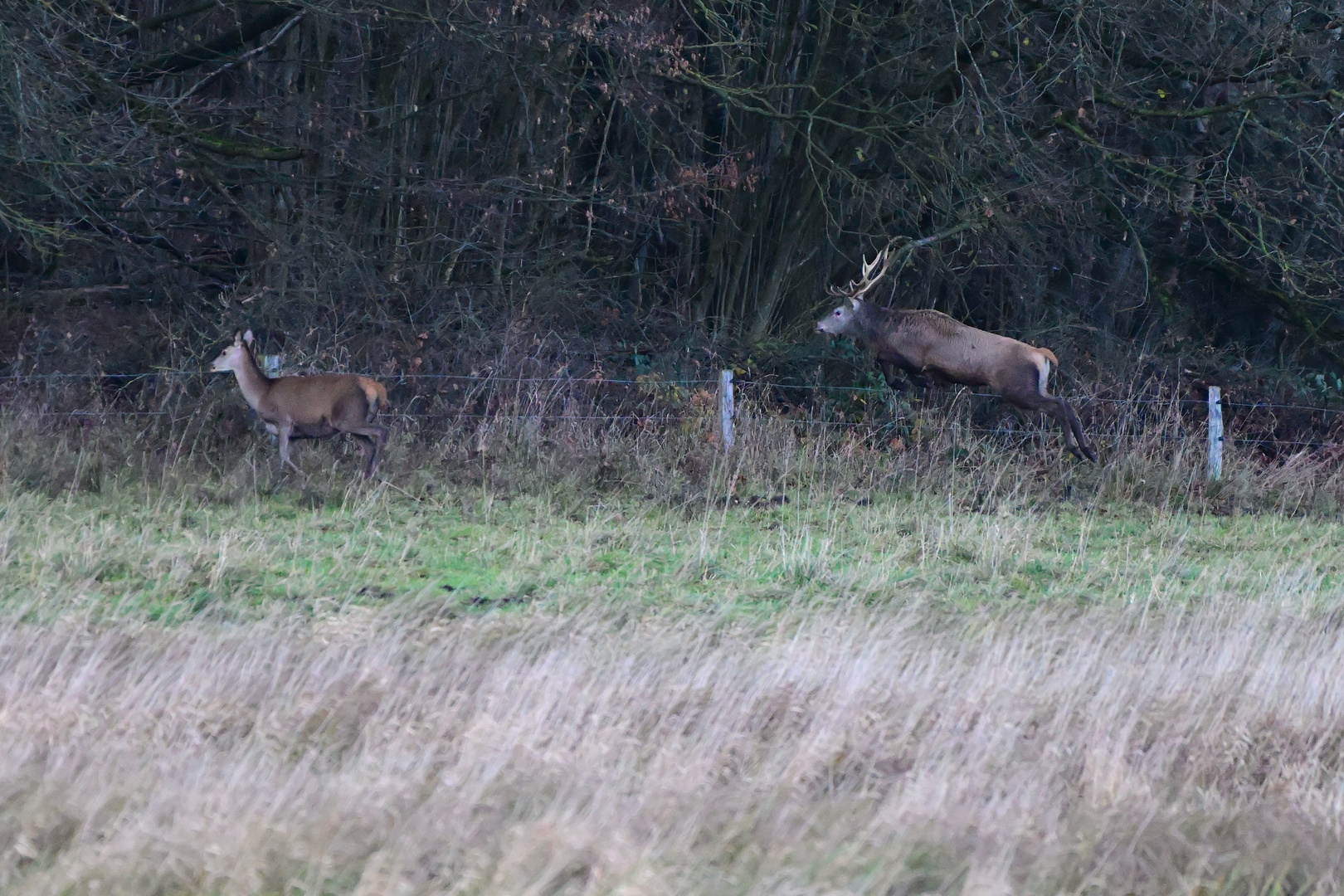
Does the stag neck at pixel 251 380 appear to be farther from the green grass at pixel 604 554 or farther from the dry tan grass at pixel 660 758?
the dry tan grass at pixel 660 758

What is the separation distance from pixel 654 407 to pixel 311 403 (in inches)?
140

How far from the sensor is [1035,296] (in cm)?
1755

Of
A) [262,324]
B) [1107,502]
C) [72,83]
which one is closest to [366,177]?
[262,324]

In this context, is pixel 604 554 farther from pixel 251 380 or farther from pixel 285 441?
pixel 251 380

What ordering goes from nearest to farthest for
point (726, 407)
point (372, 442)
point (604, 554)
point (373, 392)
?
point (604, 554) < point (373, 392) < point (372, 442) < point (726, 407)

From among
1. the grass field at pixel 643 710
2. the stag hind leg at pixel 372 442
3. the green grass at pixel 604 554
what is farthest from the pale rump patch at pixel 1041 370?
the stag hind leg at pixel 372 442

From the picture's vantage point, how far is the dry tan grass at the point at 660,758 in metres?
3.58

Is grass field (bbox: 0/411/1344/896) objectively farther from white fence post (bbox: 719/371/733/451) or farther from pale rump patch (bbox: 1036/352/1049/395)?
pale rump patch (bbox: 1036/352/1049/395)

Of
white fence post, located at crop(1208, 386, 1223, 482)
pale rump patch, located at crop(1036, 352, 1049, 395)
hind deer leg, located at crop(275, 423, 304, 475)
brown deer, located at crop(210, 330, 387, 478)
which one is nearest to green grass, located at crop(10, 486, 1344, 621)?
hind deer leg, located at crop(275, 423, 304, 475)

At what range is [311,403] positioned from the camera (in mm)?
11094

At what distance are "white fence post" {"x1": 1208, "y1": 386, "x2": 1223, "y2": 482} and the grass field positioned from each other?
13.7ft

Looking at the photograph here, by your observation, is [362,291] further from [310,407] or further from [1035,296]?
[1035,296]

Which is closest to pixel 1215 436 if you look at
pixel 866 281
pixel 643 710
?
pixel 866 281

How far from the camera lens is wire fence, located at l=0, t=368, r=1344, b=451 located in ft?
41.3
